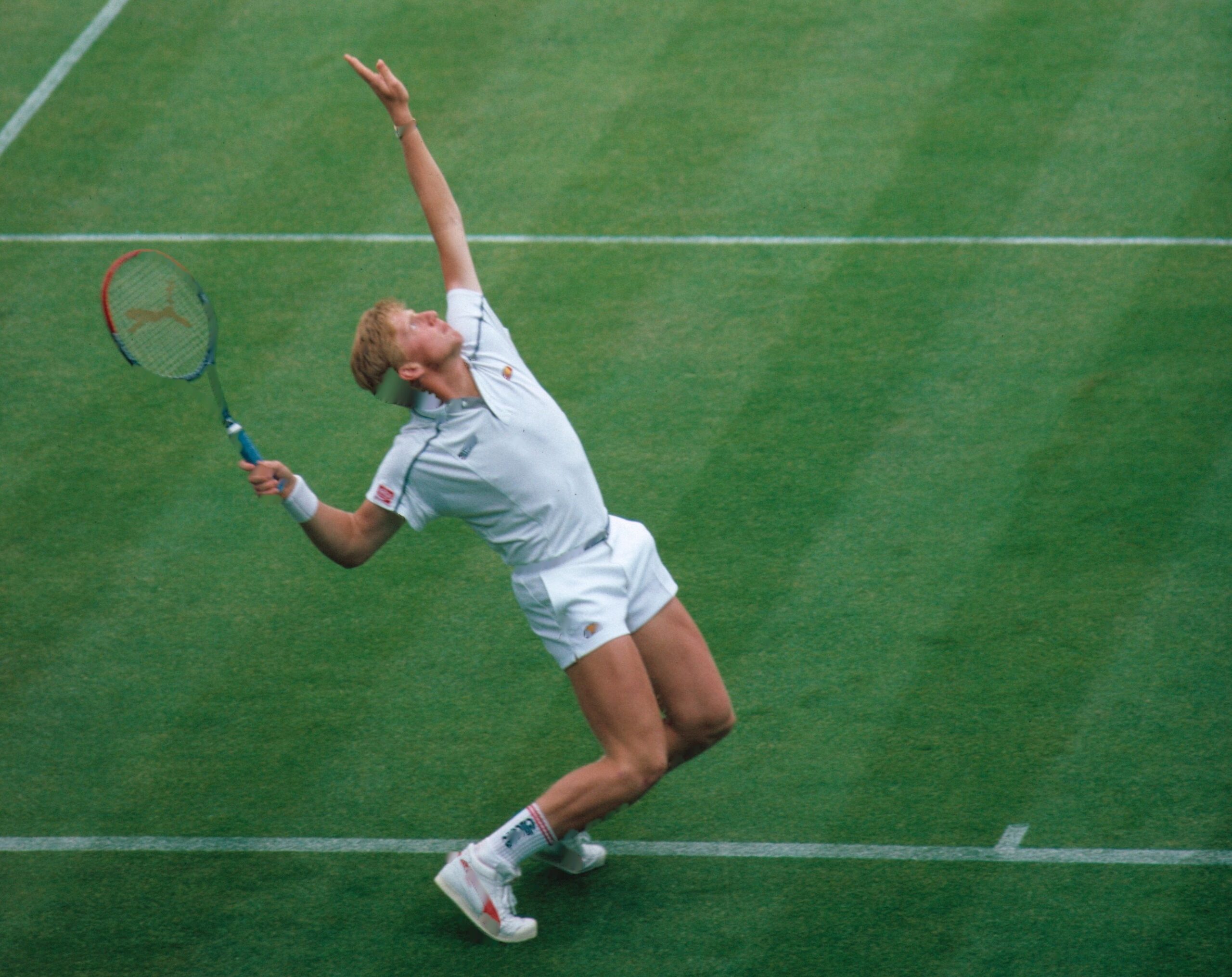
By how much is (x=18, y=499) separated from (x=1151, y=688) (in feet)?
17.9

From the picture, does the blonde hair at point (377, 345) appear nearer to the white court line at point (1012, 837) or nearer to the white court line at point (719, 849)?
the white court line at point (719, 849)

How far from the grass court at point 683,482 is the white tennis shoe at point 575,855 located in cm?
8

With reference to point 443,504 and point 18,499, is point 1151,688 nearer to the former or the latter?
point 443,504

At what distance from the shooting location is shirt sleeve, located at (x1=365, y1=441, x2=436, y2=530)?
5266 millimetres

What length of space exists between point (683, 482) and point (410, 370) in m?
2.73

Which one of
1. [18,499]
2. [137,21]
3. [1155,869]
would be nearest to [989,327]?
[1155,869]

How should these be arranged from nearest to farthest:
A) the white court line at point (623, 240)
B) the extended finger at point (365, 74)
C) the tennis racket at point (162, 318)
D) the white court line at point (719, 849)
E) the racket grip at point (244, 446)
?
the racket grip at point (244, 446) < the white court line at point (719, 849) < the extended finger at point (365, 74) < the tennis racket at point (162, 318) < the white court line at point (623, 240)

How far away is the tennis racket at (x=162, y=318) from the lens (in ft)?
19.4

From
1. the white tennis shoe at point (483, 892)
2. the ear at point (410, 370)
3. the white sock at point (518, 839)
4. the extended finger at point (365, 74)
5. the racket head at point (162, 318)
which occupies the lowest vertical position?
the white tennis shoe at point (483, 892)

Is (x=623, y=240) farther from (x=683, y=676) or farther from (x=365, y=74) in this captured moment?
(x=683, y=676)

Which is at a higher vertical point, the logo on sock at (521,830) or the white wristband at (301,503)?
the white wristband at (301,503)

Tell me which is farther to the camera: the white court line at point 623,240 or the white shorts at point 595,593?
the white court line at point 623,240

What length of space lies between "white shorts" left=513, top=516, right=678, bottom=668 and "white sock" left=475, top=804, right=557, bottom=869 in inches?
21.1

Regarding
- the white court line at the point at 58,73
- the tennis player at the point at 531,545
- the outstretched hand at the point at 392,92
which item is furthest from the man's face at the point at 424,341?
the white court line at the point at 58,73
